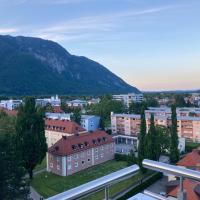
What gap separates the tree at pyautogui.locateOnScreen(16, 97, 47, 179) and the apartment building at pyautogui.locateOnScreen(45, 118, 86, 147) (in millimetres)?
11738

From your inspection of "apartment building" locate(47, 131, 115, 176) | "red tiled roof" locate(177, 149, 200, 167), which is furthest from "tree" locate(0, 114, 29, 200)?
"red tiled roof" locate(177, 149, 200, 167)

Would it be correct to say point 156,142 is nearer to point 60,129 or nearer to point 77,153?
point 77,153

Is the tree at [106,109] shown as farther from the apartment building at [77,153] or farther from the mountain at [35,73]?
the mountain at [35,73]

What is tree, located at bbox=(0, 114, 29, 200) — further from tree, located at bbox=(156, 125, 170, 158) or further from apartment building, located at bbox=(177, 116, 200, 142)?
apartment building, located at bbox=(177, 116, 200, 142)

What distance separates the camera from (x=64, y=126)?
35.3 m

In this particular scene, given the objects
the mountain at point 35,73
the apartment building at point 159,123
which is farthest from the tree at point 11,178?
the mountain at point 35,73

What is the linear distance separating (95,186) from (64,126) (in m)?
33.6

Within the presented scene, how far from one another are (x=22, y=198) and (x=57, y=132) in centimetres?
1983

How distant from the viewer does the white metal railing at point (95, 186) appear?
6.39ft

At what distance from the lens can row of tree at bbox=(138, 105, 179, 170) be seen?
76.0 feet

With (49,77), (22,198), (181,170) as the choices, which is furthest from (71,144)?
(49,77)

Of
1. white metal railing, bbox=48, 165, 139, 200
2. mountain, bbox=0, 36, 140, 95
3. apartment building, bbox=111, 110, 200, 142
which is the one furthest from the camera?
mountain, bbox=0, 36, 140, 95

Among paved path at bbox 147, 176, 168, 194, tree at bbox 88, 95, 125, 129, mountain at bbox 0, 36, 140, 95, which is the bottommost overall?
paved path at bbox 147, 176, 168, 194

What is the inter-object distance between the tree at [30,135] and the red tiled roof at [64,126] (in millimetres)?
12115
